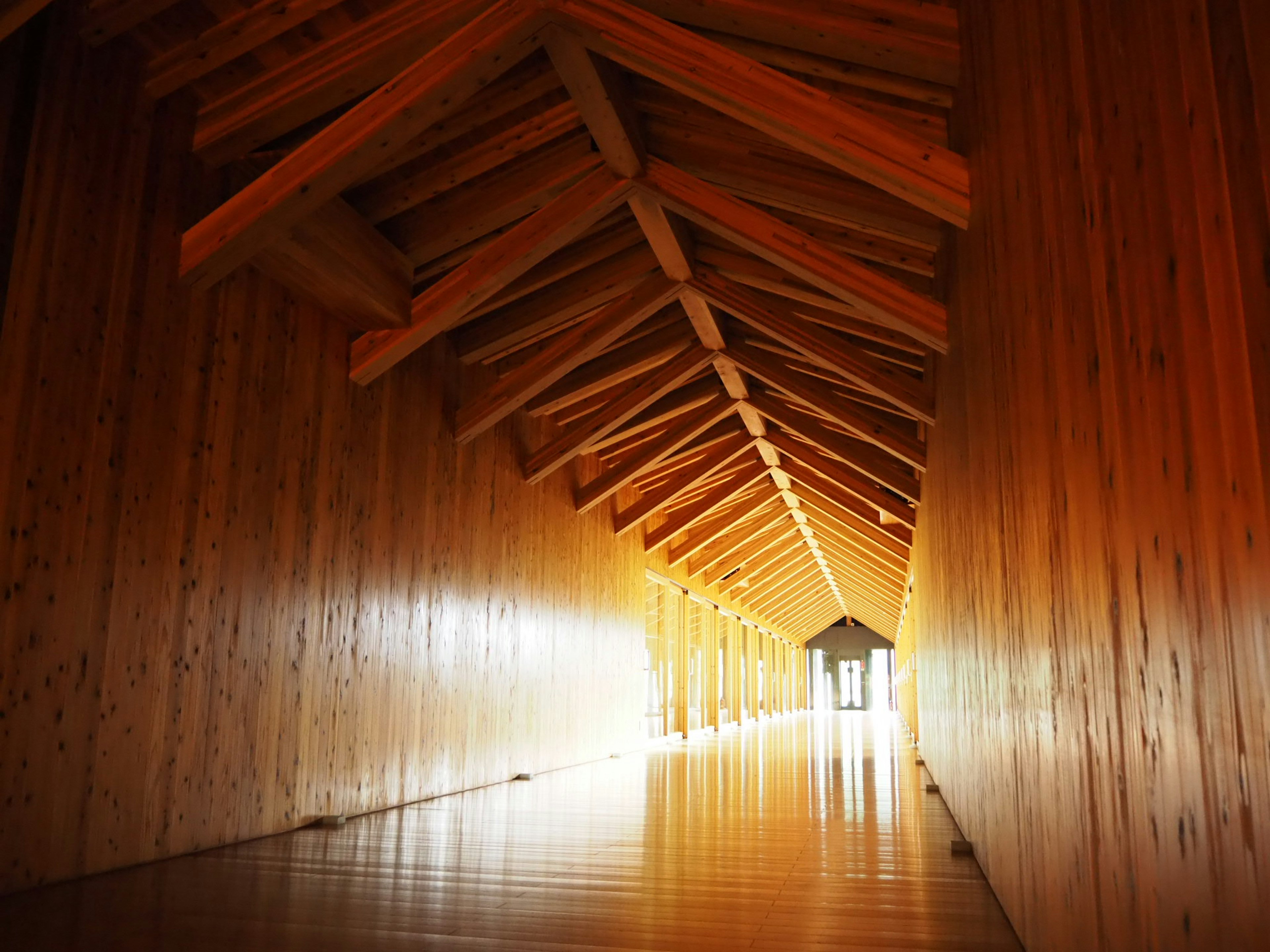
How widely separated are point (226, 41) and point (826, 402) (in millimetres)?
5029

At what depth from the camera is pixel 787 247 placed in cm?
540

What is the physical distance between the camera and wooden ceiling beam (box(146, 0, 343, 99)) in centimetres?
408

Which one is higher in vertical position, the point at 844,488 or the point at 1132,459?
the point at 844,488

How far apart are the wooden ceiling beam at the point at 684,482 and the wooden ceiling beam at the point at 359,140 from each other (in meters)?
7.02

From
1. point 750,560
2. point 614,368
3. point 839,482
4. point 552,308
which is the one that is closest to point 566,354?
point 552,308

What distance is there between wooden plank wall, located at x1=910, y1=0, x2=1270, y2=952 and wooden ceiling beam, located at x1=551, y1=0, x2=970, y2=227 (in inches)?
20.7

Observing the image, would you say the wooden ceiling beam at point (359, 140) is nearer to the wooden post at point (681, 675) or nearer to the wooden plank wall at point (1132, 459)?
the wooden plank wall at point (1132, 459)

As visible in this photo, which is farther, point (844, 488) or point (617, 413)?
point (844, 488)

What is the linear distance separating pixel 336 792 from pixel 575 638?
4303 millimetres

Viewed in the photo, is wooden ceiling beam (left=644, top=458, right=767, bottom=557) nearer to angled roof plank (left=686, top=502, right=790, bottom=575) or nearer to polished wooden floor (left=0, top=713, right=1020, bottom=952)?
angled roof plank (left=686, top=502, right=790, bottom=575)

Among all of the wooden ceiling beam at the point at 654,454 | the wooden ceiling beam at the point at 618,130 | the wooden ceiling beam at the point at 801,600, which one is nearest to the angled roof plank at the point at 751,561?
the wooden ceiling beam at the point at 801,600

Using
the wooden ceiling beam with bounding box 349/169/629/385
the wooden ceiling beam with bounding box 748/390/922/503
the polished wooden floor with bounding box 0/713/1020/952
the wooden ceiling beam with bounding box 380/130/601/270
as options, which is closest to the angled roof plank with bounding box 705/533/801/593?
the wooden ceiling beam with bounding box 748/390/922/503

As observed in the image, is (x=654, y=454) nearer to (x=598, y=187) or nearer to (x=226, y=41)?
(x=598, y=187)

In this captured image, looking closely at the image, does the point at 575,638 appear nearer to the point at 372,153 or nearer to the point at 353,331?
the point at 353,331
